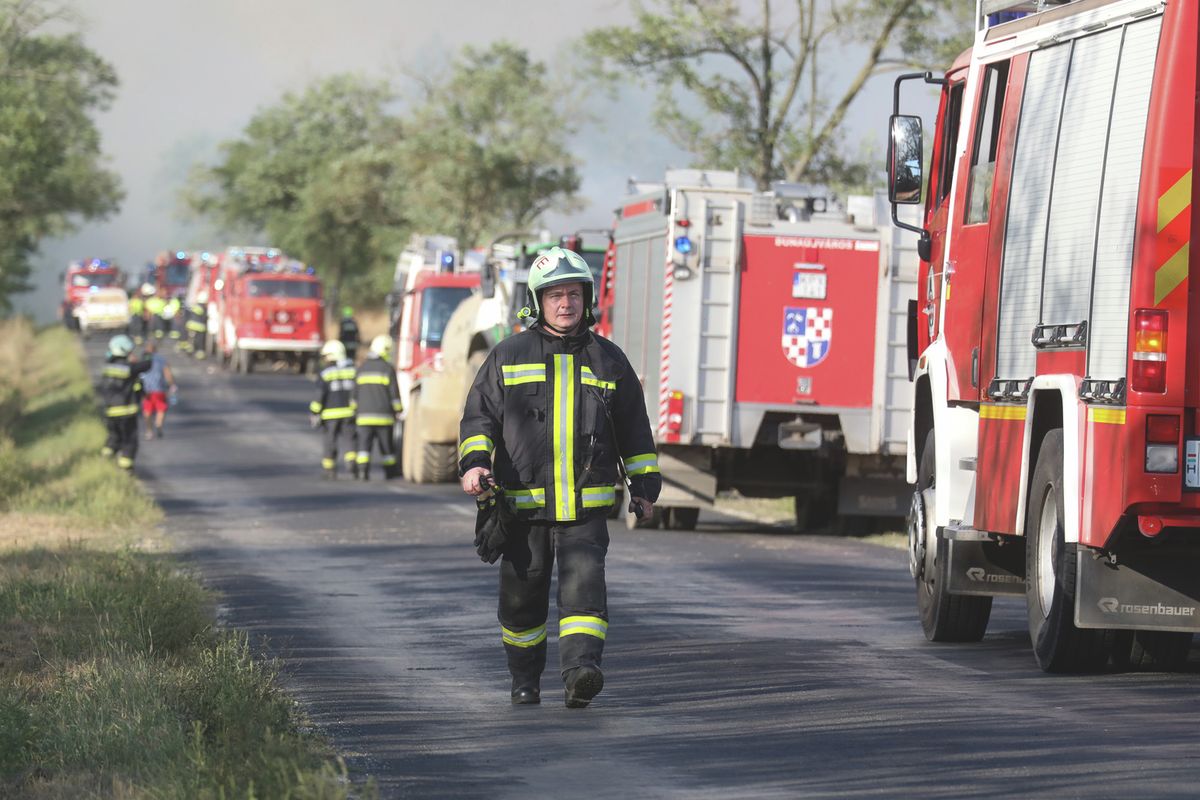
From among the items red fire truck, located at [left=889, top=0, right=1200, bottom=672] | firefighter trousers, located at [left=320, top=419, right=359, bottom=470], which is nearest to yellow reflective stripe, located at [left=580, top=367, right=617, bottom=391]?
red fire truck, located at [left=889, top=0, right=1200, bottom=672]

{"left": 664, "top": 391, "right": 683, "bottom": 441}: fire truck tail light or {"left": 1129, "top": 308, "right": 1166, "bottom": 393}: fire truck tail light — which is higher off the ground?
{"left": 1129, "top": 308, "right": 1166, "bottom": 393}: fire truck tail light

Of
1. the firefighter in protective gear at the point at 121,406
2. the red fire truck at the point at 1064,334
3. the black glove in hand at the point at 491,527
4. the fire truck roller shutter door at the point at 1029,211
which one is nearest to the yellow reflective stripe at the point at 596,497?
the black glove in hand at the point at 491,527

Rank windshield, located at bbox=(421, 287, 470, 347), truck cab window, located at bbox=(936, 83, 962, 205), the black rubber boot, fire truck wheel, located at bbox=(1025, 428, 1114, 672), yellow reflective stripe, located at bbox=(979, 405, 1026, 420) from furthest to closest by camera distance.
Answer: windshield, located at bbox=(421, 287, 470, 347) → truck cab window, located at bbox=(936, 83, 962, 205) → yellow reflective stripe, located at bbox=(979, 405, 1026, 420) → fire truck wheel, located at bbox=(1025, 428, 1114, 672) → the black rubber boot

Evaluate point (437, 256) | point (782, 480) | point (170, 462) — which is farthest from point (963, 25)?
point (782, 480)

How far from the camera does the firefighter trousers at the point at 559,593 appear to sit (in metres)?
8.43

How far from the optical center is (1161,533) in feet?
29.5

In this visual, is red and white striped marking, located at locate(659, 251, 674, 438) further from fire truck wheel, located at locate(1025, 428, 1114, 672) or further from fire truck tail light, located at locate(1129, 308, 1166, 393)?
fire truck tail light, located at locate(1129, 308, 1166, 393)

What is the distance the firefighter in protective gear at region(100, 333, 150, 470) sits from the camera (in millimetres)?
A: 26594

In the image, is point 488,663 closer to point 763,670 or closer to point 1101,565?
point 763,670

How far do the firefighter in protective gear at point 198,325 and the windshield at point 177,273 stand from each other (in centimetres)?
829

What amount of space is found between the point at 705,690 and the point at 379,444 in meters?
18.8

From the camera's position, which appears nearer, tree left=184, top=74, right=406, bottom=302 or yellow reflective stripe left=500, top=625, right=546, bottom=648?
yellow reflective stripe left=500, top=625, right=546, bottom=648

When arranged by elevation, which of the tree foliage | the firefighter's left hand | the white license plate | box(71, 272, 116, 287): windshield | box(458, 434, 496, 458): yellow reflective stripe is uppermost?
the tree foliage

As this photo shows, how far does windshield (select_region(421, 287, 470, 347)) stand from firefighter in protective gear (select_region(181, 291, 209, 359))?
29.6 metres
